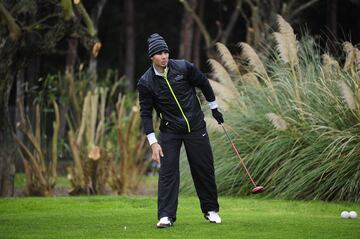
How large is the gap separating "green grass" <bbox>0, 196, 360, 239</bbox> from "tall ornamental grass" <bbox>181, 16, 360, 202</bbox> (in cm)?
44

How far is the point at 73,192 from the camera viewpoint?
14.8 meters

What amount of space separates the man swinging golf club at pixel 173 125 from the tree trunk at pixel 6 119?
5.35m

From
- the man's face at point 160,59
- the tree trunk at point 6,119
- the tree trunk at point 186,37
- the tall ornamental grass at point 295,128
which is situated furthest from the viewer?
the tree trunk at point 186,37

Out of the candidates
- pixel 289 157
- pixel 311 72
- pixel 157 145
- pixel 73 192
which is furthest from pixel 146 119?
pixel 73 192

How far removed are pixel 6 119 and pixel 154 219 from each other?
5.27 metres

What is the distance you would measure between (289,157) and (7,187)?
5086 millimetres

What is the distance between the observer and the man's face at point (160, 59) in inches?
338

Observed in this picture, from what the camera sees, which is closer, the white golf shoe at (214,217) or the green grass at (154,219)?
the green grass at (154,219)

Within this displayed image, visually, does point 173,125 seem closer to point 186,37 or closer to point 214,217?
point 214,217

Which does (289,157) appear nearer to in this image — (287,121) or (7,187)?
(287,121)

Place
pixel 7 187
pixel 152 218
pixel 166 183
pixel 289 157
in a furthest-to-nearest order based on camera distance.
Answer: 1. pixel 7 187
2. pixel 289 157
3. pixel 152 218
4. pixel 166 183

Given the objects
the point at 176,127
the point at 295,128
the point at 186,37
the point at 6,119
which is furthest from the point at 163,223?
the point at 186,37

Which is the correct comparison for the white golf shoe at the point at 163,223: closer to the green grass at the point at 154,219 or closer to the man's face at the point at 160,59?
the green grass at the point at 154,219

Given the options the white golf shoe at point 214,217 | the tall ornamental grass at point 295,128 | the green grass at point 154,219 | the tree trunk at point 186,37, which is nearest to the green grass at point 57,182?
the tall ornamental grass at point 295,128
